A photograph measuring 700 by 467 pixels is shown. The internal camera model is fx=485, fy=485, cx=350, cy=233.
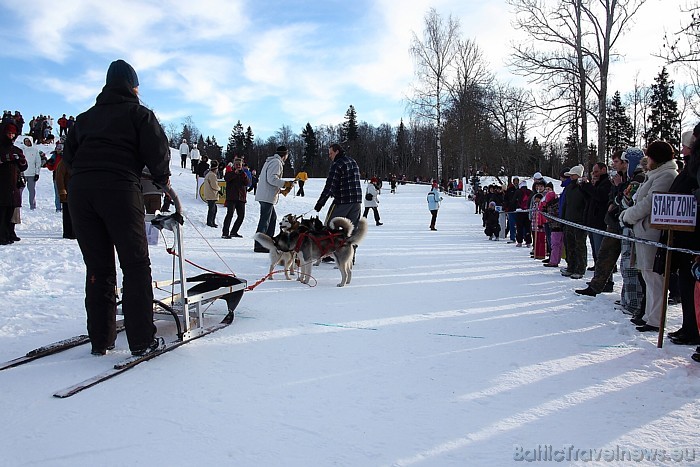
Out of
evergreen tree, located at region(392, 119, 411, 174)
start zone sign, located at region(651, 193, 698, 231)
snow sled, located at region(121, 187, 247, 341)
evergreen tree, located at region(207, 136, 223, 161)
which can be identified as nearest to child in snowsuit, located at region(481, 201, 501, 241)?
start zone sign, located at region(651, 193, 698, 231)

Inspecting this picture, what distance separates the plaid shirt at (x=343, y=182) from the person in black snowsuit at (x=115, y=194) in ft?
15.5

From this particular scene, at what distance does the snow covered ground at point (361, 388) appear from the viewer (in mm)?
2518

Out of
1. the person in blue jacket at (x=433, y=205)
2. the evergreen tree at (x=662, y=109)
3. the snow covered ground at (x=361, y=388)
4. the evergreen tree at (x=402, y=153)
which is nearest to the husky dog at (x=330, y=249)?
the snow covered ground at (x=361, y=388)

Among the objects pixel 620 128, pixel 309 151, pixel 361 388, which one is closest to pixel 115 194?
pixel 361 388

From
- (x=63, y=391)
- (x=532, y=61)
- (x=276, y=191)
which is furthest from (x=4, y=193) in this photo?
(x=532, y=61)

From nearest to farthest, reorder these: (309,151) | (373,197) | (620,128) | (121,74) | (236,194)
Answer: (121,74), (236,194), (373,197), (620,128), (309,151)

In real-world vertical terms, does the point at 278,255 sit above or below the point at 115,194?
below

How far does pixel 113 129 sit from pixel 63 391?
5.90 feet

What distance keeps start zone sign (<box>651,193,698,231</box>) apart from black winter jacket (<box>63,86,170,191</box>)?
421 centimetres

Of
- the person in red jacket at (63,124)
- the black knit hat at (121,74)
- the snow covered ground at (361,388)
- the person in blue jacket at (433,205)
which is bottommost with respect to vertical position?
the snow covered ground at (361,388)

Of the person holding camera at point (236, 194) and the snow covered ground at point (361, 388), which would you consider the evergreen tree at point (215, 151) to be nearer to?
the person holding camera at point (236, 194)

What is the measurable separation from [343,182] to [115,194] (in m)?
5.17

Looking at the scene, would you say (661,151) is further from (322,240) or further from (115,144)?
(115,144)

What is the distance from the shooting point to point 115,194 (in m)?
3.47
